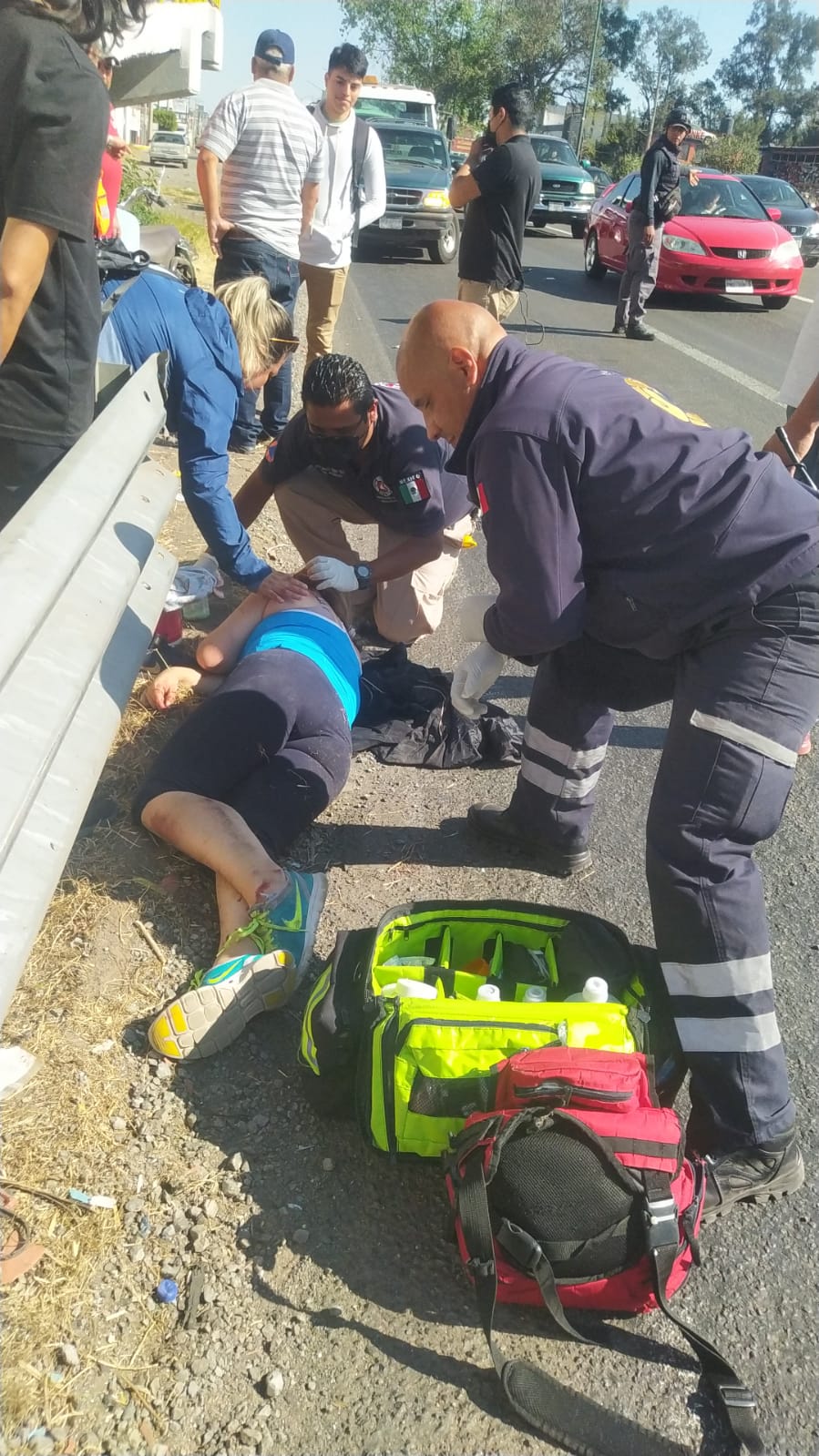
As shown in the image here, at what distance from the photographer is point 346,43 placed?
604 cm

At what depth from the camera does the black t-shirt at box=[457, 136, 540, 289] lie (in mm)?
6262

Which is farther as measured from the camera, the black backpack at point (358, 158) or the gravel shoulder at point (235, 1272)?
the black backpack at point (358, 158)

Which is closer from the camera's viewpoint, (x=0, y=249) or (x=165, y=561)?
(x=0, y=249)

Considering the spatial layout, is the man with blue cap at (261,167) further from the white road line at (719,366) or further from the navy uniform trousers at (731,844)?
the white road line at (719,366)

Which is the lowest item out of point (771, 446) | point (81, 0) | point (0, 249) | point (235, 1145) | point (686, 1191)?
point (235, 1145)

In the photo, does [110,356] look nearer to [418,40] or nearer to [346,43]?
[346,43]

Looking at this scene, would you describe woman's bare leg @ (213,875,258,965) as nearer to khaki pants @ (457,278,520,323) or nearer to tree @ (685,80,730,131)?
khaki pants @ (457,278,520,323)

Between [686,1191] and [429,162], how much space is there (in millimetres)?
17647

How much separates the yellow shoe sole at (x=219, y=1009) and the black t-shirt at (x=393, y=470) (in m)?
2.03

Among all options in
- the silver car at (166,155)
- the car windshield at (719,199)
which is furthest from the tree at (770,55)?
the car windshield at (719,199)

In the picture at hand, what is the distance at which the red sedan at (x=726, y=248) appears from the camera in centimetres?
1292

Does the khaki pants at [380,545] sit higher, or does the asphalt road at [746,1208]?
the khaki pants at [380,545]

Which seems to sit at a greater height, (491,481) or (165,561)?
(491,481)

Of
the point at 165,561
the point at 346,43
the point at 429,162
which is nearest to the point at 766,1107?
the point at 165,561
